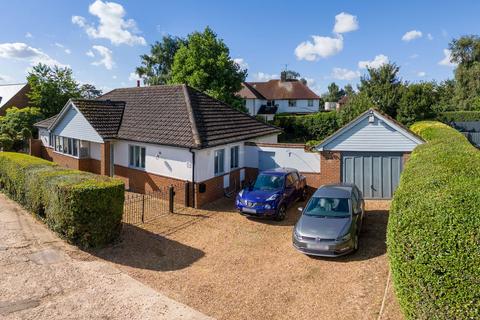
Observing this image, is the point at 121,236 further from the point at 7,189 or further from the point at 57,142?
the point at 57,142

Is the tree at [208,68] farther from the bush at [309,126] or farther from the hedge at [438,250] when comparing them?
the hedge at [438,250]

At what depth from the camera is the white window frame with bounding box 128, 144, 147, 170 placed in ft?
59.4

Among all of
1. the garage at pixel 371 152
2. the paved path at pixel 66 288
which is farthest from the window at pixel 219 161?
the paved path at pixel 66 288

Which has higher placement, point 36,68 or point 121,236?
point 36,68

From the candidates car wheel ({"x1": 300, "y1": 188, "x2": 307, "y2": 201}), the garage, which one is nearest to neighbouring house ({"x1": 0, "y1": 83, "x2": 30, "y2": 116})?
car wheel ({"x1": 300, "y1": 188, "x2": 307, "y2": 201})

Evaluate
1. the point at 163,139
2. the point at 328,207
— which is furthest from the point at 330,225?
the point at 163,139

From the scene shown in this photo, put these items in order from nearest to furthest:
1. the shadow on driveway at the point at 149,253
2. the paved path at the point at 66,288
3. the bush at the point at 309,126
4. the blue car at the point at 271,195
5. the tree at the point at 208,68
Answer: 1. the paved path at the point at 66,288
2. the shadow on driveway at the point at 149,253
3. the blue car at the point at 271,195
4. the tree at the point at 208,68
5. the bush at the point at 309,126

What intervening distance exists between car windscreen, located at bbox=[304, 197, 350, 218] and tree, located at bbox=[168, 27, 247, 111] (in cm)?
2086

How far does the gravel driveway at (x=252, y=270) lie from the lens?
25.2ft

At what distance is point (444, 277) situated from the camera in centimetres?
507

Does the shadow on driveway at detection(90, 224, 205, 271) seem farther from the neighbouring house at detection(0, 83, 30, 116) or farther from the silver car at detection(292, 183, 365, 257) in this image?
the neighbouring house at detection(0, 83, 30, 116)

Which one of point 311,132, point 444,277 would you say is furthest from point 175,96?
point 311,132

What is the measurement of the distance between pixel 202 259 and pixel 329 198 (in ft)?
14.8

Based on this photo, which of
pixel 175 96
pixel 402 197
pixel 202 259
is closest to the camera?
pixel 402 197
